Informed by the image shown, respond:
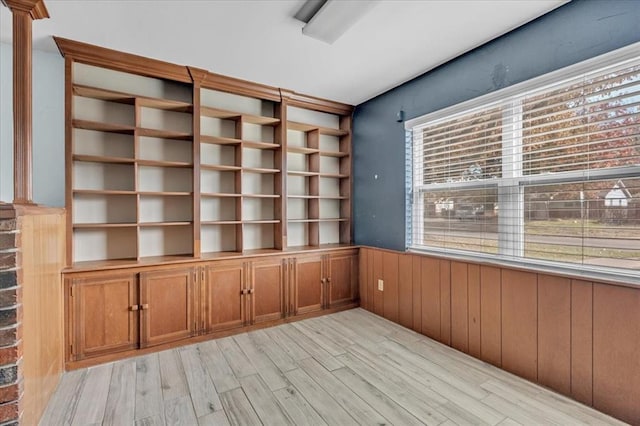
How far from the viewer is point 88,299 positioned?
250cm

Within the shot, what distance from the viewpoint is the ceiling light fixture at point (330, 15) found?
1.99 m

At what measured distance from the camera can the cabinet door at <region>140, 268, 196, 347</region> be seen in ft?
8.84

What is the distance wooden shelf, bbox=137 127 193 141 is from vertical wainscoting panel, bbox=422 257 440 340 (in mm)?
2588

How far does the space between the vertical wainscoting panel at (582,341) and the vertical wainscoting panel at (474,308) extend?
644 millimetres

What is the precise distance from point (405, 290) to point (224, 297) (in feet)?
5.96

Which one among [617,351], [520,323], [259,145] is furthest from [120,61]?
[617,351]

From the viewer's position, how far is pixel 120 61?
8.86ft

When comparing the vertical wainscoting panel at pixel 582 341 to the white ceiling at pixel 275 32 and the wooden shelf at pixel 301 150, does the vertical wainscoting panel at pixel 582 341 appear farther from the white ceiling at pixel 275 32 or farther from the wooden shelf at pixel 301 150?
the wooden shelf at pixel 301 150

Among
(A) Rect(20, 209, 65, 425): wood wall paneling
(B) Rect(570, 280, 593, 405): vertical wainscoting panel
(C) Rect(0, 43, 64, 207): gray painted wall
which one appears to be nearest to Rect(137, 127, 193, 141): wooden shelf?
(C) Rect(0, 43, 64, 207): gray painted wall

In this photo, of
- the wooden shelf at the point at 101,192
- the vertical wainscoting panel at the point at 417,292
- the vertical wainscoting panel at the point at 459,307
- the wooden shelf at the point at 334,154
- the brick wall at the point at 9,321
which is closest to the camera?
the brick wall at the point at 9,321

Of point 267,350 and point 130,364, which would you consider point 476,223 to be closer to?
point 267,350

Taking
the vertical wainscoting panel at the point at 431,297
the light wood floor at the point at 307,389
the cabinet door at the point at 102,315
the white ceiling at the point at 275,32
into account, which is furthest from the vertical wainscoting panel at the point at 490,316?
Answer: the cabinet door at the point at 102,315

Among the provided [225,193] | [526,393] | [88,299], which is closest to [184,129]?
[225,193]

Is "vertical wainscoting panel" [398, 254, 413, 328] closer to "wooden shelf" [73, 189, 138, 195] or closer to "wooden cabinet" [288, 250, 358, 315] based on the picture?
"wooden cabinet" [288, 250, 358, 315]
